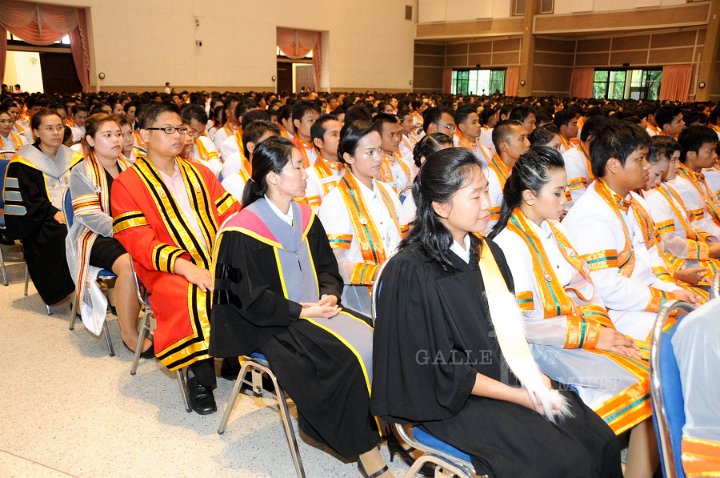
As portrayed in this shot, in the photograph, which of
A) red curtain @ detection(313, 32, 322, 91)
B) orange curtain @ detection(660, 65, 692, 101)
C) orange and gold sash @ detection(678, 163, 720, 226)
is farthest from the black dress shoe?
orange curtain @ detection(660, 65, 692, 101)

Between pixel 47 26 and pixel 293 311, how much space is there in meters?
17.3

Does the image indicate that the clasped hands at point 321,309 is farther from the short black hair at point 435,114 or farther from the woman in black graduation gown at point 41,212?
the short black hair at point 435,114

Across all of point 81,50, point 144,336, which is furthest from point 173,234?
point 81,50

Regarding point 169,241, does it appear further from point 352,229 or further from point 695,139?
point 695,139

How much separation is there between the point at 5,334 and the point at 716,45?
2079 cm

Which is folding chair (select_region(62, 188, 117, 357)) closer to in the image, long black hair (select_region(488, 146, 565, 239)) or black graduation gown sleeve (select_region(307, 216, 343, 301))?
black graduation gown sleeve (select_region(307, 216, 343, 301))

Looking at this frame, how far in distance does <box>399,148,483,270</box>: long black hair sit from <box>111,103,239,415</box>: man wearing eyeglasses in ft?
4.42

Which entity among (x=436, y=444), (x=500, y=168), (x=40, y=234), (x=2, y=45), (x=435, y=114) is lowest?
(x=436, y=444)

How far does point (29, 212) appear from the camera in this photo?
4293 millimetres

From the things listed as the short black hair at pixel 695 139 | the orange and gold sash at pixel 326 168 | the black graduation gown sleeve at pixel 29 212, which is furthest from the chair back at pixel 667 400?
the black graduation gown sleeve at pixel 29 212

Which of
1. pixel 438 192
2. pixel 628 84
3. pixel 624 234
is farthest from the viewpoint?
pixel 628 84

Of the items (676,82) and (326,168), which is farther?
(676,82)

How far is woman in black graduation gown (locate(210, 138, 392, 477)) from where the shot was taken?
2.29 meters

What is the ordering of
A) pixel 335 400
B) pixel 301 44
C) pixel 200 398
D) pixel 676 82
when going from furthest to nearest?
pixel 301 44, pixel 676 82, pixel 200 398, pixel 335 400
